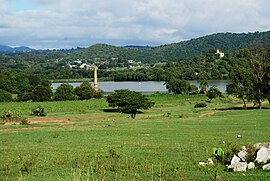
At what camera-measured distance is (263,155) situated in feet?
46.3

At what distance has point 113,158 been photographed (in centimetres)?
1580

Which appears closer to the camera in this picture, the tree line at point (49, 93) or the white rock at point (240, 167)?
the white rock at point (240, 167)

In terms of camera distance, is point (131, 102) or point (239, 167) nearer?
point (239, 167)

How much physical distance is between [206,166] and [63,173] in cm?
517

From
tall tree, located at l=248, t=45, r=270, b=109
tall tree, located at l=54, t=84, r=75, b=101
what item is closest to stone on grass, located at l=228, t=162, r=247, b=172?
tall tree, located at l=248, t=45, r=270, b=109

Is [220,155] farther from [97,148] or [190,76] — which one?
[190,76]

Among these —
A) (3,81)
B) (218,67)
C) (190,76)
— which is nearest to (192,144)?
(3,81)

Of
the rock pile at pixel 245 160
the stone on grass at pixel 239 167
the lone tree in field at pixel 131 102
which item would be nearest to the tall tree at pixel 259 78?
the lone tree in field at pixel 131 102

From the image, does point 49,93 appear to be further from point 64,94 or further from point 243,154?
point 243,154

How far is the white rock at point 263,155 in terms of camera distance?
13938 mm

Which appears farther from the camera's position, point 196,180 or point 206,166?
point 206,166

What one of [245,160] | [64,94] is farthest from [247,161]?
[64,94]

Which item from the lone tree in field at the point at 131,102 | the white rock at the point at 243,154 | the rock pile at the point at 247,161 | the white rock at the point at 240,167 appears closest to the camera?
the white rock at the point at 240,167

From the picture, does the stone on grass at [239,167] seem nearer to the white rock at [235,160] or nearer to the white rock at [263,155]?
the white rock at [235,160]
